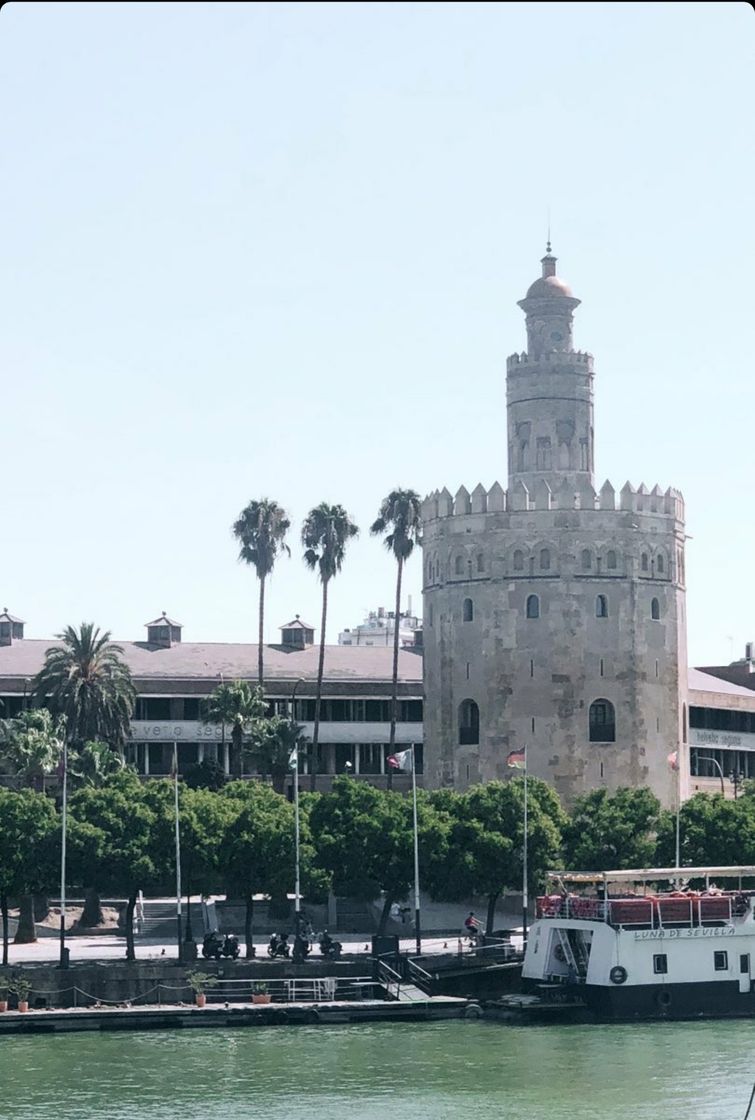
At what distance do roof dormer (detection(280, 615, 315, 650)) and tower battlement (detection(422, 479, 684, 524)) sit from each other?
1836 cm

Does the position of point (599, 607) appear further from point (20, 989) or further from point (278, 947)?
point (20, 989)

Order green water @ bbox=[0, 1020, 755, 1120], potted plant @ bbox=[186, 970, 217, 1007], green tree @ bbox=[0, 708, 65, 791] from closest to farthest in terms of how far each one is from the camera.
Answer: green water @ bbox=[0, 1020, 755, 1120], potted plant @ bbox=[186, 970, 217, 1007], green tree @ bbox=[0, 708, 65, 791]

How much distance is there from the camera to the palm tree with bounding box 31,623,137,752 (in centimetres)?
7631

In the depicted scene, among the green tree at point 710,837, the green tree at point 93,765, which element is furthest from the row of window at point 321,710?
the green tree at point 710,837

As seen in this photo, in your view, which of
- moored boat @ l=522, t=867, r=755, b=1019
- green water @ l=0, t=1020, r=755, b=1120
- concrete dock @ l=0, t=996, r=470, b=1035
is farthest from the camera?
moored boat @ l=522, t=867, r=755, b=1019

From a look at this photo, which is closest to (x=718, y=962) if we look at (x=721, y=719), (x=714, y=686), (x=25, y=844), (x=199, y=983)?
(x=199, y=983)

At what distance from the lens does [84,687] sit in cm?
7650

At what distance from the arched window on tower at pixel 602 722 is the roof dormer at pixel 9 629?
105ft

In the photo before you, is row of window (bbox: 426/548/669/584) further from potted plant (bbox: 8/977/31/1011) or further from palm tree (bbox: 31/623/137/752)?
potted plant (bbox: 8/977/31/1011)

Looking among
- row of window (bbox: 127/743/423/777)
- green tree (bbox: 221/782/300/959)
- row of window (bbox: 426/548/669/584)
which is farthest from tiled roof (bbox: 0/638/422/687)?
green tree (bbox: 221/782/300/959)

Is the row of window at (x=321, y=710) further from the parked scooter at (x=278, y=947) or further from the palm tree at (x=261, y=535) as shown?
the parked scooter at (x=278, y=947)

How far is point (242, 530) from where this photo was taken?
91.4m

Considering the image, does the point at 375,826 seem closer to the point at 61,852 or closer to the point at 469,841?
the point at 469,841

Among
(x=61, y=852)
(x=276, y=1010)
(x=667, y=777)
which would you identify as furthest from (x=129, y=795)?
(x=667, y=777)
